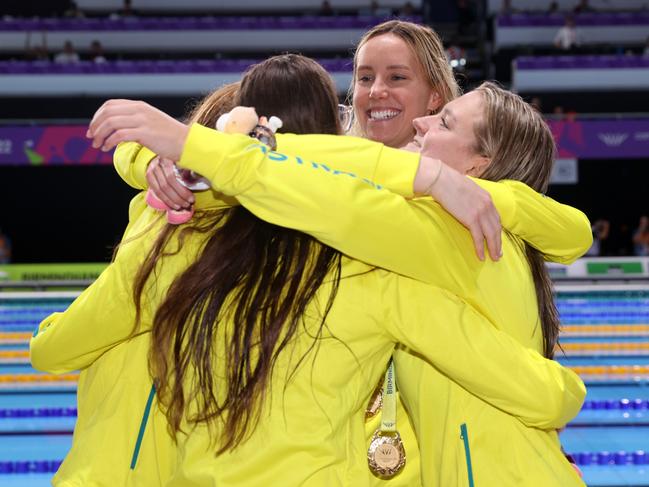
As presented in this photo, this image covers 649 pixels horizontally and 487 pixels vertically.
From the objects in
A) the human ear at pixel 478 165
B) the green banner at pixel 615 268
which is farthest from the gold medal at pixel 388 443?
the green banner at pixel 615 268

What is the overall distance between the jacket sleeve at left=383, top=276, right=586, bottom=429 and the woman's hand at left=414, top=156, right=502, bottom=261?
123 millimetres

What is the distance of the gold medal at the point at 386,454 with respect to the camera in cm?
166

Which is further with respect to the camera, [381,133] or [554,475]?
[381,133]

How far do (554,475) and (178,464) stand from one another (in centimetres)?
65

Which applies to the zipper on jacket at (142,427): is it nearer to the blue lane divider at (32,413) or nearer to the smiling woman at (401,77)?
the smiling woman at (401,77)

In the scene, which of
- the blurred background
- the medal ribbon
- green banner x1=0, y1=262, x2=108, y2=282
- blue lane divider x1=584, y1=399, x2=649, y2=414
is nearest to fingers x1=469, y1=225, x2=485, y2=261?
the medal ribbon

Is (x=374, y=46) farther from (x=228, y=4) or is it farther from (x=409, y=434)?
(x=228, y=4)

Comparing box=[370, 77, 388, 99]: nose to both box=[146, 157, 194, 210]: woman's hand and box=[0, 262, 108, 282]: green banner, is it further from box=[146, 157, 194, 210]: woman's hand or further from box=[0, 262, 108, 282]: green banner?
box=[0, 262, 108, 282]: green banner

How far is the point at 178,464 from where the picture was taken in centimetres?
145

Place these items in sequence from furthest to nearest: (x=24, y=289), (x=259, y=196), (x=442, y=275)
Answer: (x=24, y=289), (x=442, y=275), (x=259, y=196)

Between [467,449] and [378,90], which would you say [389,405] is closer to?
[467,449]

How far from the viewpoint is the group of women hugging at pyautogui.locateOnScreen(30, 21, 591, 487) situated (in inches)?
53.9

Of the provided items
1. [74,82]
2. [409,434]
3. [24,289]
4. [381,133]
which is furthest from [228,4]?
[409,434]

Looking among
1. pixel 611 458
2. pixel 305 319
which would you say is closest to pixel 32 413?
pixel 611 458
